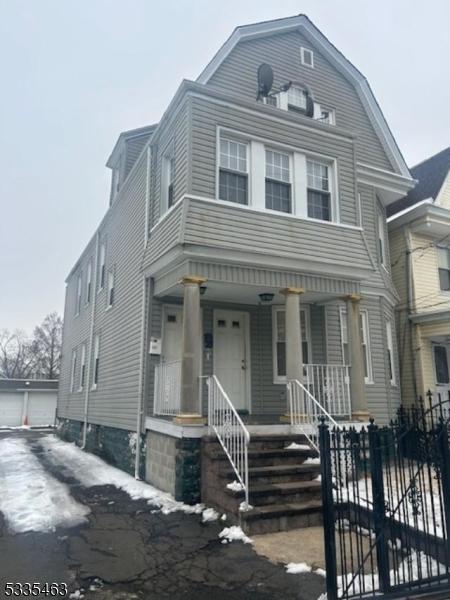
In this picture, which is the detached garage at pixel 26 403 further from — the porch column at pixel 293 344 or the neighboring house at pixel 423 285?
the porch column at pixel 293 344

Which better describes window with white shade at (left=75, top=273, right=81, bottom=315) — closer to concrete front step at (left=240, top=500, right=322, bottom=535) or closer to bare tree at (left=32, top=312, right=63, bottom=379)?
concrete front step at (left=240, top=500, right=322, bottom=535)

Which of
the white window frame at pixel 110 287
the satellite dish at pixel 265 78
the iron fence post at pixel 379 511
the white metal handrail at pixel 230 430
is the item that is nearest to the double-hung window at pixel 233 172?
the satellite dish at pixel 265 78

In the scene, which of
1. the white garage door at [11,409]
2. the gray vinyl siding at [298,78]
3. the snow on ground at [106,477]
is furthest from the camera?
the white garage door at [11,409]

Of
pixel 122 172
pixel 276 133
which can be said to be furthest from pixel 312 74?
pixel 122 172

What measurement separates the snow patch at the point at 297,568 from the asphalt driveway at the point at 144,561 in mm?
71

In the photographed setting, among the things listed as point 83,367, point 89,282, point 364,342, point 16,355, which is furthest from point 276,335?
point 16,355

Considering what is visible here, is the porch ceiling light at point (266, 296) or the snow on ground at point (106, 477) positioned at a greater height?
the porch ceiling light at point (266, 296)

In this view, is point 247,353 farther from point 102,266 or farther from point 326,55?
point 326,55

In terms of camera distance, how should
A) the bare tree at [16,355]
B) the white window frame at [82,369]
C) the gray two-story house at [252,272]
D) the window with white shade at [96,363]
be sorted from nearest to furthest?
1. the gray two-story house at [252,272]
2. the window with white shade at [96,363]
3. the white window frame at [82,369]
4. the bare tree at [16,355]

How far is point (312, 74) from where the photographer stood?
11258 millimetres

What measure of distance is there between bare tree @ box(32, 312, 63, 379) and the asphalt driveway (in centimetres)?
4854

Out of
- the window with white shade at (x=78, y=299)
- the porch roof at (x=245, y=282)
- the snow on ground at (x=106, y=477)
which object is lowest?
the snow on ground at (x=106, y=477)

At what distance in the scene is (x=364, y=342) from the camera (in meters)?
10.7

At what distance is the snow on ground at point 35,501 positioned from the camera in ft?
18.9
